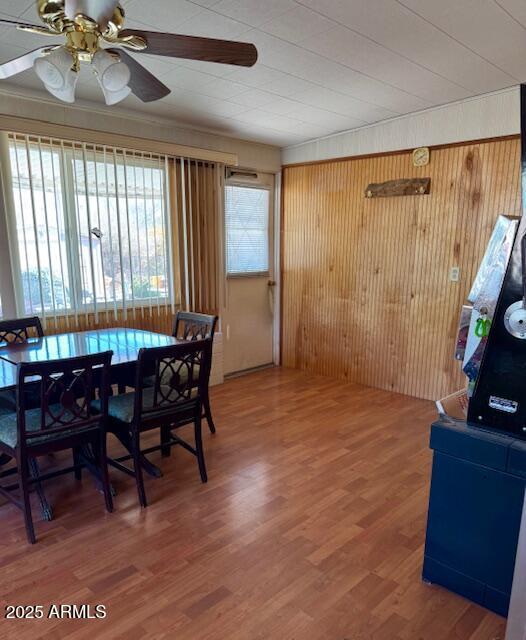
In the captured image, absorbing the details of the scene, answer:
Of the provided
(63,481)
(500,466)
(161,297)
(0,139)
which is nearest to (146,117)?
(0,139)

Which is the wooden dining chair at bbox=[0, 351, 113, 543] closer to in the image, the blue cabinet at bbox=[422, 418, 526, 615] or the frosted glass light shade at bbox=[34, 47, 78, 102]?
the frosted glass light shade at bbox=[34, 47, 78, 102]

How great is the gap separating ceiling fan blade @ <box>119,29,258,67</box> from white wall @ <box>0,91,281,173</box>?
188cm

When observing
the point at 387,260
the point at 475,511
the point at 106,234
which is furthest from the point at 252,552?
the point at 387,260

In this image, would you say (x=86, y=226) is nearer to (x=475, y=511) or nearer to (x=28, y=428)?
(x=28, y=428)

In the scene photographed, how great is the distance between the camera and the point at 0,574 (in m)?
1.83

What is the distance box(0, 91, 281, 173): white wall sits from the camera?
3066mm

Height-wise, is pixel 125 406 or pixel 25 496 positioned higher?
pixel 125 406

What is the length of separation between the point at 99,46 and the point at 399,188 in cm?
288

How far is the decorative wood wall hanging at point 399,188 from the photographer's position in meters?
3.70

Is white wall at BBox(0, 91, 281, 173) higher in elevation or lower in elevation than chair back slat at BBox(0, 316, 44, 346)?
higher

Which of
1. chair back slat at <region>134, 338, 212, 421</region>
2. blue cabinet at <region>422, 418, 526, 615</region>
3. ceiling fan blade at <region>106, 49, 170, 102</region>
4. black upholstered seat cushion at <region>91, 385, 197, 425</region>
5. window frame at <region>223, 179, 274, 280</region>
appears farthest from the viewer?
window frame at <region>223, 179, 274, 280</region>

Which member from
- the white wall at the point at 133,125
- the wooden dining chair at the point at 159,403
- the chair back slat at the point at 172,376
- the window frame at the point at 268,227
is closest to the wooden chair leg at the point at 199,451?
the wooden dining chair at the point at 159,403

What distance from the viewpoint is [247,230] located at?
4703 millimetres

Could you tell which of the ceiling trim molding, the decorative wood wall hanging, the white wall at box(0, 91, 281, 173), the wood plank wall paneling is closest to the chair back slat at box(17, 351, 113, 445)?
the ceiling trim molding
